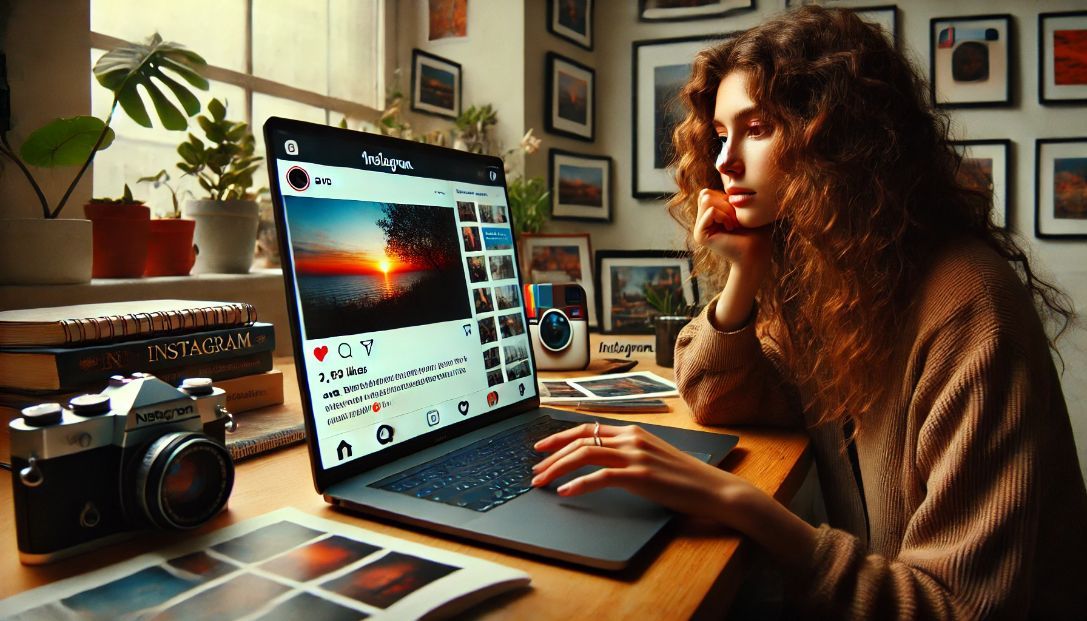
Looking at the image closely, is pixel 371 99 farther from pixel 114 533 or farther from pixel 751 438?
pixel 114 533

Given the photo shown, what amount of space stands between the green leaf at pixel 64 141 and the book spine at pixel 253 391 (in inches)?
21.2

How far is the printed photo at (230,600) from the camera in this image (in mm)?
459

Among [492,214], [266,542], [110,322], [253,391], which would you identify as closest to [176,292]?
[253,391]

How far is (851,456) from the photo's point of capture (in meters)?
1.05

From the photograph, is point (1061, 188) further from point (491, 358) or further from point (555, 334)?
point (491, 358)

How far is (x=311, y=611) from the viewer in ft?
1.51

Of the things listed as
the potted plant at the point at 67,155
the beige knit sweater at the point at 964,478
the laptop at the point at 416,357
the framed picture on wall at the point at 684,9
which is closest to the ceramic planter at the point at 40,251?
the potted plant at the point at 67,155

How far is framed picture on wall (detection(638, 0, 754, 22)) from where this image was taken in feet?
8.70

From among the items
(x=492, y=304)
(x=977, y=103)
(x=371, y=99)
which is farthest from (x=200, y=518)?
(x=977, y=103)

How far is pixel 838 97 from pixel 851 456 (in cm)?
51

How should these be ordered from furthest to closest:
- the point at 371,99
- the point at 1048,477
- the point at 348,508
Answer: the point at 371,99 < the point at 1048,477 < the point at 348,508

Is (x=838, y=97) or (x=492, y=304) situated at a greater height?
(x=838, y=97)

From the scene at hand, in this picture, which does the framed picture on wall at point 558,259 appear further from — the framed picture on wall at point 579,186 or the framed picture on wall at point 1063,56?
the framed picture on wall at point 1063,56

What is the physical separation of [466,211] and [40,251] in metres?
0.74
